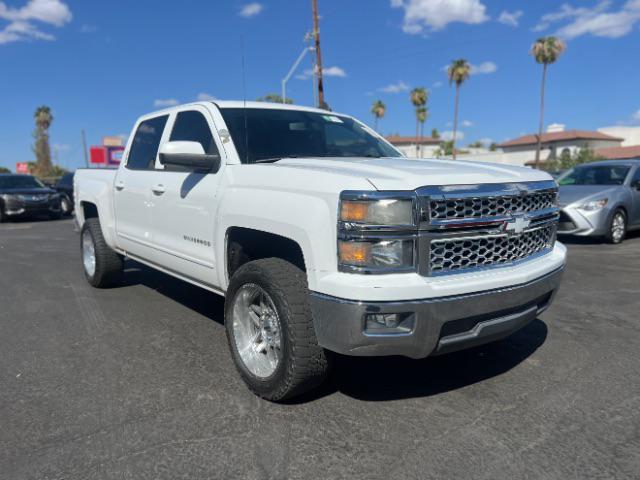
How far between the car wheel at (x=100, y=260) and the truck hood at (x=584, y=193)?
23.7ft

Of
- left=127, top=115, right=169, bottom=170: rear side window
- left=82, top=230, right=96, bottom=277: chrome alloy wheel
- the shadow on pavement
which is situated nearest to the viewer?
the shadow on pavement

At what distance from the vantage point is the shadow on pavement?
128 inches

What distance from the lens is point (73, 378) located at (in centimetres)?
351

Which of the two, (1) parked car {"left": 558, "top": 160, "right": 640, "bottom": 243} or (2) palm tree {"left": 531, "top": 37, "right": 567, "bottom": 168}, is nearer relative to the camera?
(1) parked car {"left": 558, "top": 160, "right": 640, "bottom": 243}

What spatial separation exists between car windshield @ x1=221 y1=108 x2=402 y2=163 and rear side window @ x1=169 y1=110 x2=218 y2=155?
0.20 m

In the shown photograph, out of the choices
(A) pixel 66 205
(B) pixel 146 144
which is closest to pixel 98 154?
(A) pixel 66 205

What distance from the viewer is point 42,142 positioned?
195ft

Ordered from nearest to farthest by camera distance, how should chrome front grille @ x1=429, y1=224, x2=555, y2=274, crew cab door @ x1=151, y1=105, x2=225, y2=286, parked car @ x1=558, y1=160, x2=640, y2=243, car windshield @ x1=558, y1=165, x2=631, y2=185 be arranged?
chrome front grille @ x1=429, y1=224, x2=555, y2=274, crew cab door @ x1=151, y1=105, x2=225, y2=286, parked car @ x1=558, y1=160, x2=640, y2=243, car windshield @ x1=558, y1=165, x2=631, y2=185

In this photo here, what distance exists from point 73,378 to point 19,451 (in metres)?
0.92

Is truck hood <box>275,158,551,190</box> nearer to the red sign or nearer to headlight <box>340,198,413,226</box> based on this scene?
headlight <box>340,198,413,226</box>

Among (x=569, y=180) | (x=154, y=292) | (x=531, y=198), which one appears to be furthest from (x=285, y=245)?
(x=569, y=180)

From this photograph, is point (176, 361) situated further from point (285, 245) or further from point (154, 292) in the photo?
point (154, 292)

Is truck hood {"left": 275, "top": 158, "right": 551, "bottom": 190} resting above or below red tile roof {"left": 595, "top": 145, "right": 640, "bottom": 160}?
above

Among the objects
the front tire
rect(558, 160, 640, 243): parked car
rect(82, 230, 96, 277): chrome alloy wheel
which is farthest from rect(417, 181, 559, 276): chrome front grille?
the front tire
